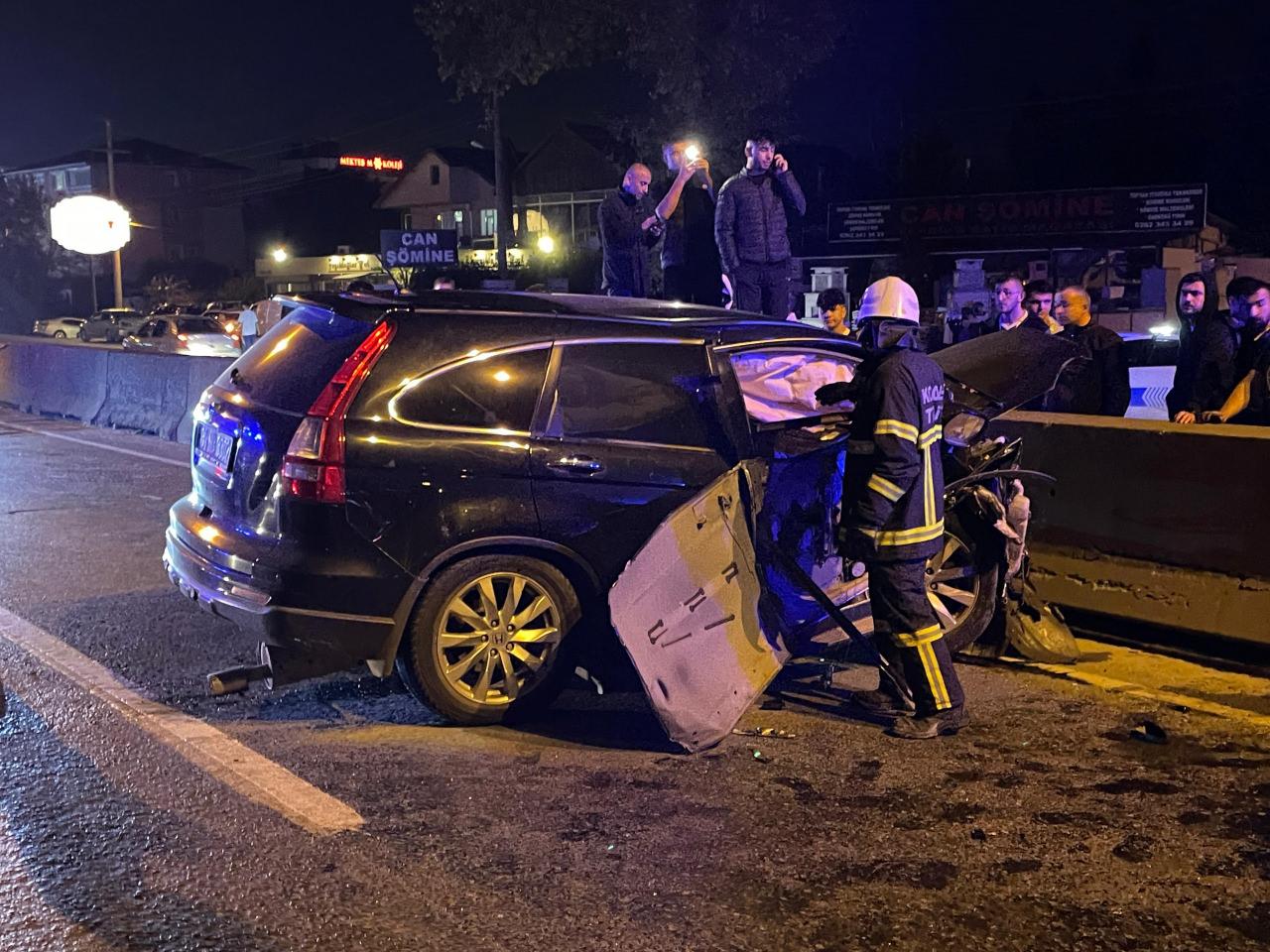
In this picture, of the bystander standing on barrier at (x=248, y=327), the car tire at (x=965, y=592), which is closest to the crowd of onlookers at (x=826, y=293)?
the car tire at (x=965, y=592)

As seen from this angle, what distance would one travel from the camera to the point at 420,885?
13.3 ft

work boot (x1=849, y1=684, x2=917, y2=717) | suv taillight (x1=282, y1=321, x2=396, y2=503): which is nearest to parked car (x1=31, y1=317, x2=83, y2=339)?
suv taillight (x1=282, y1=321, x2=396, y2=503)

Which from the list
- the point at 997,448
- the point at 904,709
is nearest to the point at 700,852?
the point at 904,709

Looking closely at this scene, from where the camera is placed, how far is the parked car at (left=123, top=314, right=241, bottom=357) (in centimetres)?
3323

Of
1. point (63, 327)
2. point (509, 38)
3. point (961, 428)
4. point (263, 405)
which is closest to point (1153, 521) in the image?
point (961, 428)

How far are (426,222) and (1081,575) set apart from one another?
244 feet

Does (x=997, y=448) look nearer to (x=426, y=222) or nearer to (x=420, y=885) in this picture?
(x=420, y=885)

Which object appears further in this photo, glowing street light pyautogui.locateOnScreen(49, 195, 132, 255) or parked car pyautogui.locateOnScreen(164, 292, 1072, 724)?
glowing street light pyautogui.locateOnScreen(49, 195, 132, 255)

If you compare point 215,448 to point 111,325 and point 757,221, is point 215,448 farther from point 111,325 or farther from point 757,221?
point 111,325

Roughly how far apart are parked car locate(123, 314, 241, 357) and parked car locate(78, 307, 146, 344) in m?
9.13

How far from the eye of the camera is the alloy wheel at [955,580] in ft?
21.5

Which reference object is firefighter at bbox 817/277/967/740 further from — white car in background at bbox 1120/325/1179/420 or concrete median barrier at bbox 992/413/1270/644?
white car in background at bbox 1120/325/1179/420

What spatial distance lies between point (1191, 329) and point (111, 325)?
47.3 meters

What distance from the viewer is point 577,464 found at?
557 centimetres
